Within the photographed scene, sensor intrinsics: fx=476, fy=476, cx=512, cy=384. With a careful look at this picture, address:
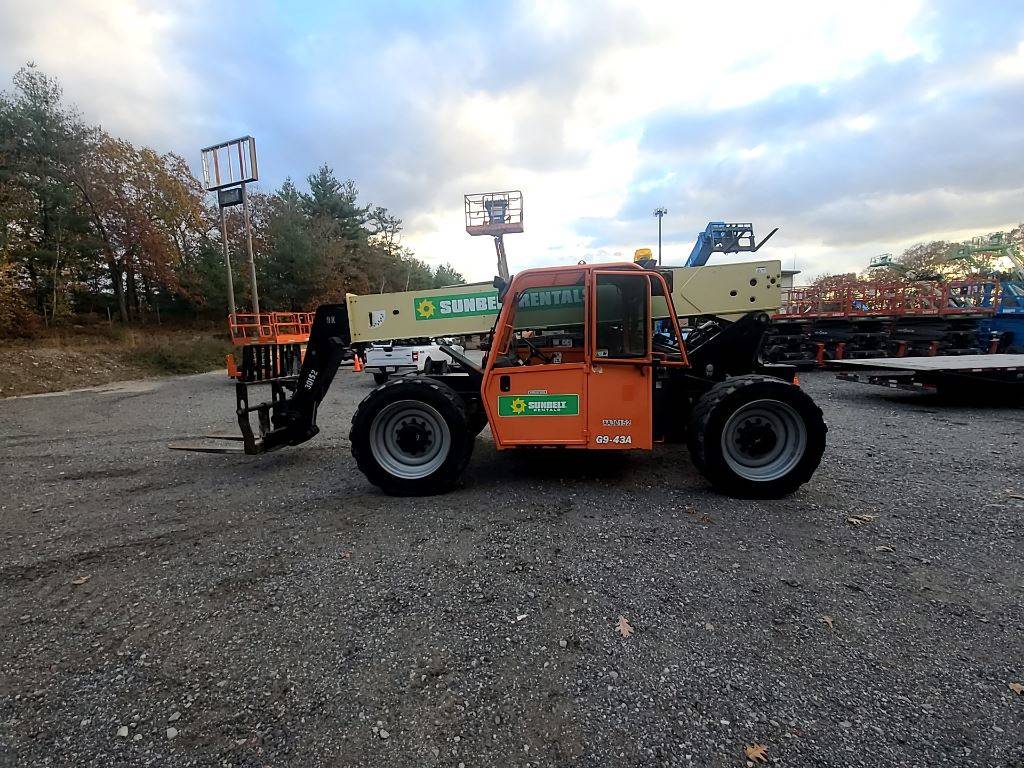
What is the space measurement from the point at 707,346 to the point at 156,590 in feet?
17.3

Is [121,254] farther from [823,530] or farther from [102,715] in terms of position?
[823,530]

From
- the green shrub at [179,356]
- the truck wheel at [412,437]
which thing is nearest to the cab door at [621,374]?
the truck wheel at [412,437]

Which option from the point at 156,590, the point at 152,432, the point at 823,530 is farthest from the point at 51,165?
the point at 823,530

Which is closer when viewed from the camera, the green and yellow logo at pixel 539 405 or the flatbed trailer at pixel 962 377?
the green and yellow logo at pixel 539 405

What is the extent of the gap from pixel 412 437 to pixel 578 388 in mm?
1772

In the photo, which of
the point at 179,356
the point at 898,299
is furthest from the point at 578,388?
the point at 179,356

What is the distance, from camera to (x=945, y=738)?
6.36ft

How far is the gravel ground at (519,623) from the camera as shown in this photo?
199 centimetres

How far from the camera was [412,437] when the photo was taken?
→ 4906 millimetres

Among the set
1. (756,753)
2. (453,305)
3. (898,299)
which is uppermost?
(898,299)

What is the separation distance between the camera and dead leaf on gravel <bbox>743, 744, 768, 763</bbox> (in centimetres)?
187

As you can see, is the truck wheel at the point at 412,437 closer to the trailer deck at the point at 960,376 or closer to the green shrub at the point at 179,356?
the trailer deck at the point at 960,376

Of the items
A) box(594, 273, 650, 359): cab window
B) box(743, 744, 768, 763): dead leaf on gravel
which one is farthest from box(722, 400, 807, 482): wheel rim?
box(743, 744, 768, 763): dead leaf on gravel

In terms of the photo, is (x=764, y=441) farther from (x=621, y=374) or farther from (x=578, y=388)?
(x=578, y=388)
